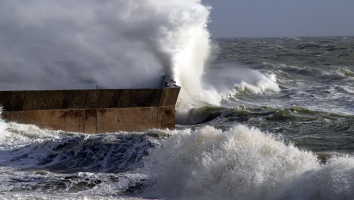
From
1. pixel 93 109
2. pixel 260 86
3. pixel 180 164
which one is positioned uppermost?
pixel 260 86

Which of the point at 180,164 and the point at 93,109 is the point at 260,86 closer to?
the point at 93,109

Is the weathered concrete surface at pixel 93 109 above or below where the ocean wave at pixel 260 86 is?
below

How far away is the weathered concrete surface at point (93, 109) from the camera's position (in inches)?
550

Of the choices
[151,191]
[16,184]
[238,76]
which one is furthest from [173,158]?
[238,76]

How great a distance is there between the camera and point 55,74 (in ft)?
74.3

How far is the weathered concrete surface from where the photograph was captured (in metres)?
14.0

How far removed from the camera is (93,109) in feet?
47.1

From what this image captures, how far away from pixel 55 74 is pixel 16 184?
43.3 ft

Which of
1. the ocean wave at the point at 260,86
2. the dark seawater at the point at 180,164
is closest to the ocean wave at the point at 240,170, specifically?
the dark seawater at the point at 180,164

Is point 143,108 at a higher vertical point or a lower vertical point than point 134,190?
higher

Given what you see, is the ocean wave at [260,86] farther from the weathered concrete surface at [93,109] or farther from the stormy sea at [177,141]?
the weathered concrete surface at [93,109]

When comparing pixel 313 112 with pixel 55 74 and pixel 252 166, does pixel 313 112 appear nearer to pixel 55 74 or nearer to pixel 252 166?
pixel 55 74

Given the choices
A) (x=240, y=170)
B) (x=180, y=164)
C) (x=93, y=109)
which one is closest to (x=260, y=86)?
(x=93, y=109)

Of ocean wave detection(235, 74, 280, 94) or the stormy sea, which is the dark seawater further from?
ocean wave detection(235, 74, 280, 94)
